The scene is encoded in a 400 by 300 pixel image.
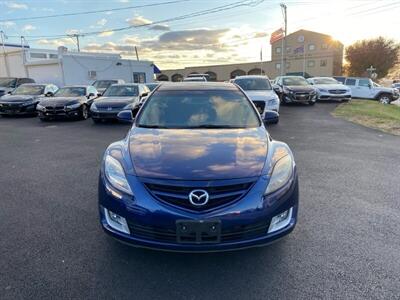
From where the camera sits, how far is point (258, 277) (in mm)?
2590

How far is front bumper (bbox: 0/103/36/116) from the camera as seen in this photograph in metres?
13.5

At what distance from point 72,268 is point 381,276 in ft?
8.69

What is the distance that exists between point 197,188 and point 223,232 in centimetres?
41

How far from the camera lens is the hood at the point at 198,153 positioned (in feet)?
8.48

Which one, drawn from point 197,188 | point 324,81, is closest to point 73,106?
point 197,188

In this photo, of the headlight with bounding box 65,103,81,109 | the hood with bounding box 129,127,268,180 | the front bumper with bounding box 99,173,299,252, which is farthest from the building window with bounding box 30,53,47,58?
the front bumper with bounding box 99,173,299,252

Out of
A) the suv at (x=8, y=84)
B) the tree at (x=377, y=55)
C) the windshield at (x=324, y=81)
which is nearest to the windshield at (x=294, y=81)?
Answer: the windshield at (x=324, y=81)

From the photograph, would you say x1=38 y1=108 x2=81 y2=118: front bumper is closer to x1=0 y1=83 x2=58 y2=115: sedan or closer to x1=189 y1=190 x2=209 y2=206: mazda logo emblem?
x1=0 y1=83 x2=58 y2=115: sedan

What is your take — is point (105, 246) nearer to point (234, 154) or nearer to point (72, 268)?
point (72, 268)

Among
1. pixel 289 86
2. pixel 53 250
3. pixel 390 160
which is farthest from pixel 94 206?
pixel 289 86

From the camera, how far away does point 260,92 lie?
39.3 ft

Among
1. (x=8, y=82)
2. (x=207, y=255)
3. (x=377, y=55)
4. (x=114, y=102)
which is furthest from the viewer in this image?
(x=377, y=55)

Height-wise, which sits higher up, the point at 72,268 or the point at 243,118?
the point at 243,118

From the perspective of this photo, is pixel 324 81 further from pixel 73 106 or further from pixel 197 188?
pixel 197 188
